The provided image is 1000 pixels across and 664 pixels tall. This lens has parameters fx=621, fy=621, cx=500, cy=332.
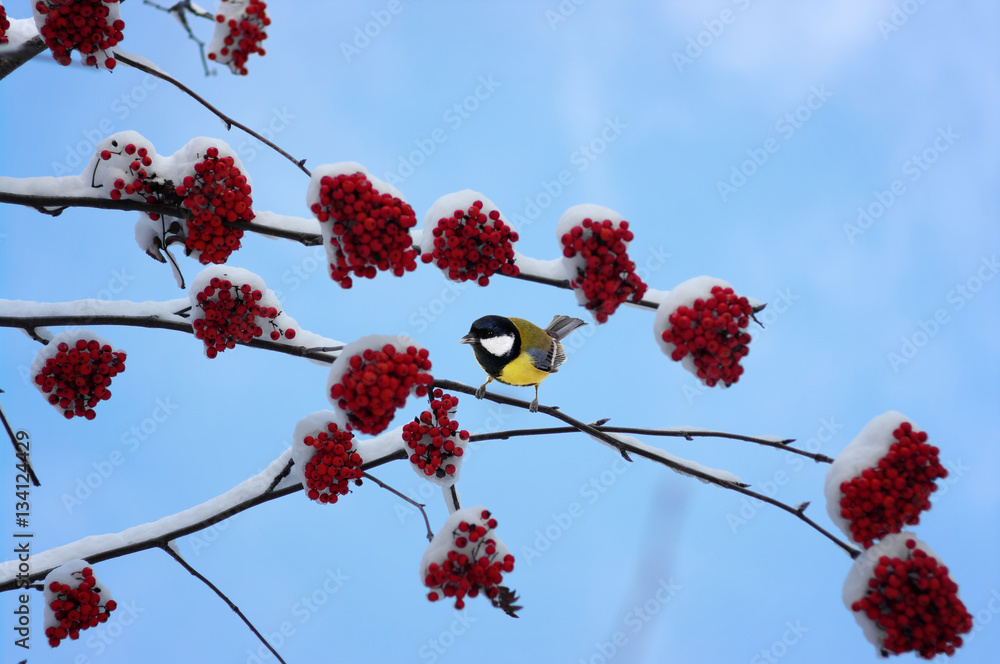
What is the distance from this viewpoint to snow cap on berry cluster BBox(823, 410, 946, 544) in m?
2.31

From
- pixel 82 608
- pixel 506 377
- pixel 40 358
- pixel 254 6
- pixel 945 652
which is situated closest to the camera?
pixel 945 652

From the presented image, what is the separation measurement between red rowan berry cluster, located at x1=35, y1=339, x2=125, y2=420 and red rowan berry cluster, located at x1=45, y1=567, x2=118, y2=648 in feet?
2.30

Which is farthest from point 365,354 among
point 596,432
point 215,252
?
point 596,432

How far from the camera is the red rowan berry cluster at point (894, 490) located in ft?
7.30

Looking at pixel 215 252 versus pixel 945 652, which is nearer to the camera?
pixel 945 652

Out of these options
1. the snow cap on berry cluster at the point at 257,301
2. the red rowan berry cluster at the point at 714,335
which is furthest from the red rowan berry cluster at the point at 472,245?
the snow cap on berry cluster at the point at 257,301

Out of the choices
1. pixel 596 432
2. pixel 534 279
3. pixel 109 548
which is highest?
pixel 534 279

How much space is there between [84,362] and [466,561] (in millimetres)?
1856

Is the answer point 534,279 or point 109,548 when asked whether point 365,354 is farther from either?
point 109,548

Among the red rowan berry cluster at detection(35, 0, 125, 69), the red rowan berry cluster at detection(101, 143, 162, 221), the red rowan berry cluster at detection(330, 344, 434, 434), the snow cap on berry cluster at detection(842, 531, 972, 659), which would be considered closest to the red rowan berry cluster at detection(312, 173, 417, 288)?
the red rowan berry cluster at detection(330, 344, 434, 434)

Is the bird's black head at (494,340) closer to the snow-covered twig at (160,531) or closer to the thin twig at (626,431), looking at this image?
the thin twig at (626,431)

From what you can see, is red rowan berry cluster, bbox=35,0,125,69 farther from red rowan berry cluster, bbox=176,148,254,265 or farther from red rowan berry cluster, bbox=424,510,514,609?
red rowan berry cluster, bbox=424,510,514,609

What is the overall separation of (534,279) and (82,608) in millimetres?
2269

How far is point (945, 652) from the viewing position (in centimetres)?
213
